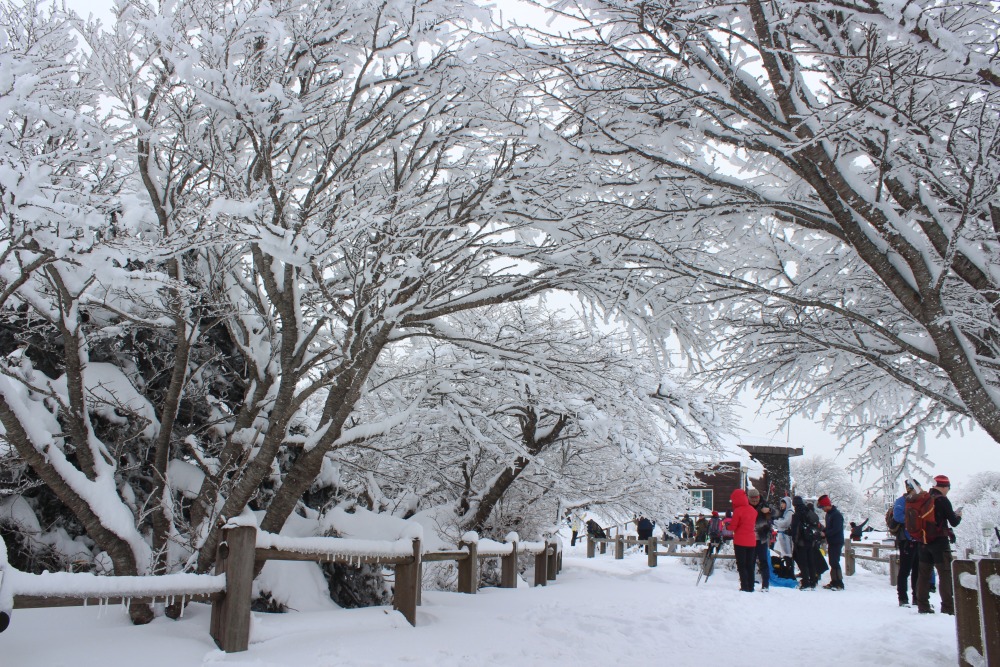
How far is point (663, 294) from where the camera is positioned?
574 centimetres

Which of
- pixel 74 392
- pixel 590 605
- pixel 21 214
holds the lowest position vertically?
pixel 590 605

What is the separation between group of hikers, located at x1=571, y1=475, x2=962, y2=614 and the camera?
292 inches

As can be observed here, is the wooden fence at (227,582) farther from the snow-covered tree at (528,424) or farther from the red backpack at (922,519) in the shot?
the red backpack at (922,519)

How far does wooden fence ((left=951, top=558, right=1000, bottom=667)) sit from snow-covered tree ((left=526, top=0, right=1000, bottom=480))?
870mm

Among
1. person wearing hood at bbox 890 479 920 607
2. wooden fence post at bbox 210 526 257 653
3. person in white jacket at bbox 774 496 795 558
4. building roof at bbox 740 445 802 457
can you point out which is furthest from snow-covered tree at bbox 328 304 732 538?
building roof at bbox 740 445 802 457

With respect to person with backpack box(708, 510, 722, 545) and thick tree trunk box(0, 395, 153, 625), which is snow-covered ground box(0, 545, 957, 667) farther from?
person with backpack box(708, 510, 722, 545)

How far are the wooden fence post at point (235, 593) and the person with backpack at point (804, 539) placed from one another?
31.7 ft

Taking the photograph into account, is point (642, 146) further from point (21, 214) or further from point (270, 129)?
point (21, 214)

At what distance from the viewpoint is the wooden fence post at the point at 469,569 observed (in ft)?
24.1

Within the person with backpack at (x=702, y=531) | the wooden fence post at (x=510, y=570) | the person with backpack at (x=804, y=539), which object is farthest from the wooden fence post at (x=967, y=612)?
the person with backpack at (x=702, y=531)

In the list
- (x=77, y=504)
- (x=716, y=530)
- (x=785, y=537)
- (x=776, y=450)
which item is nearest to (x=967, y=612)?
(x=77, y=504)

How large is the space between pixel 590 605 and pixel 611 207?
196 inches

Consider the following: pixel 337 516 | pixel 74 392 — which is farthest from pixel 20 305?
pixel 337 516

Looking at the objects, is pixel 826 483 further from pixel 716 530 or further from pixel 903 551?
pixel 903 551
